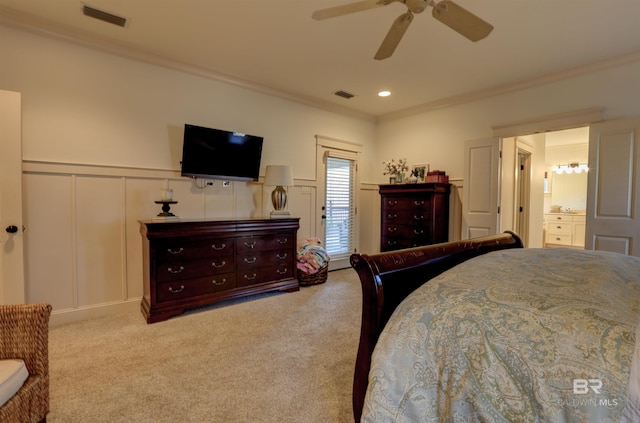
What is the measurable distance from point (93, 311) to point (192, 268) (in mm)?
1034

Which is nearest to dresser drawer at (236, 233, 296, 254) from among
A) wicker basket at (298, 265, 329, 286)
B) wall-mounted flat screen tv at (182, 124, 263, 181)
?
wicker basket at (298, 265, 329, 286)

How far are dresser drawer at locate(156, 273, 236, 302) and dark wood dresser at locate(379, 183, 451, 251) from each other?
254cm

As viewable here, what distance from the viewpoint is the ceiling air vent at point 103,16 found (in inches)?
98.7

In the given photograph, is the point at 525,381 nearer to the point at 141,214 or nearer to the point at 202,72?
the point at 141,214

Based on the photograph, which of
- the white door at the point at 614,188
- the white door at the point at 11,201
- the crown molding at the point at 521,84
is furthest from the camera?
the crown molding at the point at 521,84

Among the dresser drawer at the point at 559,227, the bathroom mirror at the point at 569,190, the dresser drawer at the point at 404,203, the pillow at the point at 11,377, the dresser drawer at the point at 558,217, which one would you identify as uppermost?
the bathroom mirror at the point at 569,190

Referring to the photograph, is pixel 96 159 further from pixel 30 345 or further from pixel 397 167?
pixel 397 167

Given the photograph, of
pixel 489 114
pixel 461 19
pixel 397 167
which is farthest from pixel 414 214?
pixel 461 19

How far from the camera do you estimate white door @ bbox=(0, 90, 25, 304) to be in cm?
242

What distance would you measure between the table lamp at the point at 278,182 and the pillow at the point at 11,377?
279 cm

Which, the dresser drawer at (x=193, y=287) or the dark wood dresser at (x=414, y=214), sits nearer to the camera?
the dresser drawer at (x=193, y=287)

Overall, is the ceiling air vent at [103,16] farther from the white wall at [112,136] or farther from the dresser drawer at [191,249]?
the dresser drawer at [191,249]

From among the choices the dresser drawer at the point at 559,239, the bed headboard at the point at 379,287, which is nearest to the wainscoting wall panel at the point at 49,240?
the bed headboard at the point at 379,287

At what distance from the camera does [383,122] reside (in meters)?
5.50
